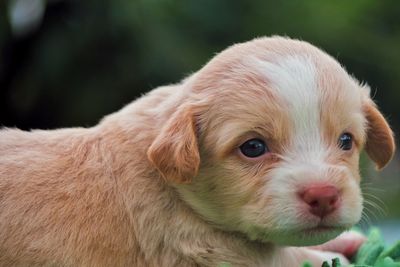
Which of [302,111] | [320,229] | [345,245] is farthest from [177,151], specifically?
[345,245]

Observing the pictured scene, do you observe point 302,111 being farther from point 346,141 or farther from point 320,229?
point 320,229

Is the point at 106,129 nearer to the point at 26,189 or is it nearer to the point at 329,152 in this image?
the point at 26,189

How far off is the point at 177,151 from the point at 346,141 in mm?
711

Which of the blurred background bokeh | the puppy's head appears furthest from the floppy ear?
the blurred background bokeh

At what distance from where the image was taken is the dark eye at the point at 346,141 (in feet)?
11.1

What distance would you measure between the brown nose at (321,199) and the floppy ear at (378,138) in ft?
2.08

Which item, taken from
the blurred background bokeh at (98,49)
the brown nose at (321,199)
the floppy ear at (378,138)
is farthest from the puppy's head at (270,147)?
the blurred background bokeh at (98,49)

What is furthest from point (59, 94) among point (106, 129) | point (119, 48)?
point (106, 129)

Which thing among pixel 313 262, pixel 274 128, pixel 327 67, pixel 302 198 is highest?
pixel 327 67

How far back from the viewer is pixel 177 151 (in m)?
3.23

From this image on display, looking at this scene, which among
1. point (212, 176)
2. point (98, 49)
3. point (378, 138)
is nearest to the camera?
point (212, 176)

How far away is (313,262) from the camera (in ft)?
12.7

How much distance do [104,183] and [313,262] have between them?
41.7 inches

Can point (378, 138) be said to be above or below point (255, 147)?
above
